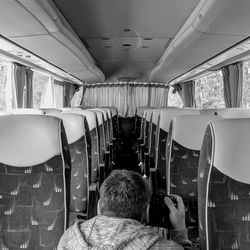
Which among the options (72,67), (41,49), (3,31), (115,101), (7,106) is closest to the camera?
(3,31)

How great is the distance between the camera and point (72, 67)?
8.33 metres

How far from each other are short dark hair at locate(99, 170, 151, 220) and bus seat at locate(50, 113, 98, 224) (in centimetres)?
181

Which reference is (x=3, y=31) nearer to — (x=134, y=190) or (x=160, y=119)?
(x=160, y=119)

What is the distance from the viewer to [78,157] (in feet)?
10.6

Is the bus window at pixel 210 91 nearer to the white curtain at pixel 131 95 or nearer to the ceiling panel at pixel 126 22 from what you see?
the ceiling panel at pixel 126 22

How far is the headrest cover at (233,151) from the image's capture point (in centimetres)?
192

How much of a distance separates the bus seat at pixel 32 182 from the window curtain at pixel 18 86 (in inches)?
198

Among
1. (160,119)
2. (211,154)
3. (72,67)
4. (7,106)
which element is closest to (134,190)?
(211,154)

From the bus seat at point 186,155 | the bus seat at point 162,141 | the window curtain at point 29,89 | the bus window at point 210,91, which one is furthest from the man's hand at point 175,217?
the bus window at point 210,91

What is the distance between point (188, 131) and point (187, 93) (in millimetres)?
8884

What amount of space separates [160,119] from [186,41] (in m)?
2.04

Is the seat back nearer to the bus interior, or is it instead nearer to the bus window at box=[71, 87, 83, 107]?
the bus interior

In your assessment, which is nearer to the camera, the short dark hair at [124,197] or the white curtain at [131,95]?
the short dark hair at [124,197]

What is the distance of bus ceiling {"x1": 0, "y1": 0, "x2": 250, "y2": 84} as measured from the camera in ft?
12.5
